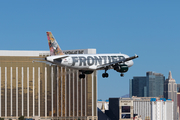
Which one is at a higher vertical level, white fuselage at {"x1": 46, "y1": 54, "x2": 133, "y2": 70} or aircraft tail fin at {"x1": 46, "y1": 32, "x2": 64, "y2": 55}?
aircraft tail fin at {"x1": 46, "y1": 32, "x2": 64, "y2": 55}

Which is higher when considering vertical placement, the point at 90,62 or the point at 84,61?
the point at 84,61

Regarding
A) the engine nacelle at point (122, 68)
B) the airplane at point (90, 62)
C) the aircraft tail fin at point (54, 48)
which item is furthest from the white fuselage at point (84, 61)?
the aircraft tail fin at point (54, 48)

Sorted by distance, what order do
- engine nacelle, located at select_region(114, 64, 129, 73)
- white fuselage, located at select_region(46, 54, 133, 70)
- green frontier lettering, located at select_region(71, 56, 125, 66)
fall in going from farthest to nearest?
green frontier lettering, located at select_region(71, 56, 125, 66), white fuselage, located at select_region(46, 54, 133, 70), engine nacelle, located at select_region(114, 64, 129, 73)

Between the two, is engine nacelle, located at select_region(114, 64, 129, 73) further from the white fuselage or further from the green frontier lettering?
the green frontier lettering

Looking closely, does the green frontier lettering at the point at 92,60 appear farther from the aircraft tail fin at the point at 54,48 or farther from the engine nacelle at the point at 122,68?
the aircraft tail fin at the point at 54,48

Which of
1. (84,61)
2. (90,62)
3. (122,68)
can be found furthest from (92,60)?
(122,68)

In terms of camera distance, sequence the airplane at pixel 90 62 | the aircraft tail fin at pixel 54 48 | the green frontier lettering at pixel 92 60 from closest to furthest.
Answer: the airplane at pixel 90 62 → the green frontier lettering at pixel 92 60 → the aircraft tail fin at pixel 54 48

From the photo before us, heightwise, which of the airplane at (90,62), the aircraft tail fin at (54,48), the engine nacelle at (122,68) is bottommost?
the engine nacelle at (122,68)

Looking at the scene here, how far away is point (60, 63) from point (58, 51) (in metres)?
18.3

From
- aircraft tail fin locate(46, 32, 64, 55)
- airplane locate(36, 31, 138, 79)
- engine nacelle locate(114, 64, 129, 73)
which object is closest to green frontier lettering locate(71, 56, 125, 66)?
airplane locate(36, 31, 138, 79)

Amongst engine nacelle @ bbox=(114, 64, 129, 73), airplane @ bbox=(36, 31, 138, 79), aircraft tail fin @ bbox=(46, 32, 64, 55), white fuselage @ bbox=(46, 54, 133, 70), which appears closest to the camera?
engine nacelle @ bbox=(114, 64, 129, 73)

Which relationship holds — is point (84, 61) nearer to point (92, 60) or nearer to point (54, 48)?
point (92, 60)

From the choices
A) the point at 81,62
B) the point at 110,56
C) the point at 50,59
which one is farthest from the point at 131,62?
the point at 50,59

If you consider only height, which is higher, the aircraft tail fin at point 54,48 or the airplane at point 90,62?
the aircraft tail fin at point 54,48
